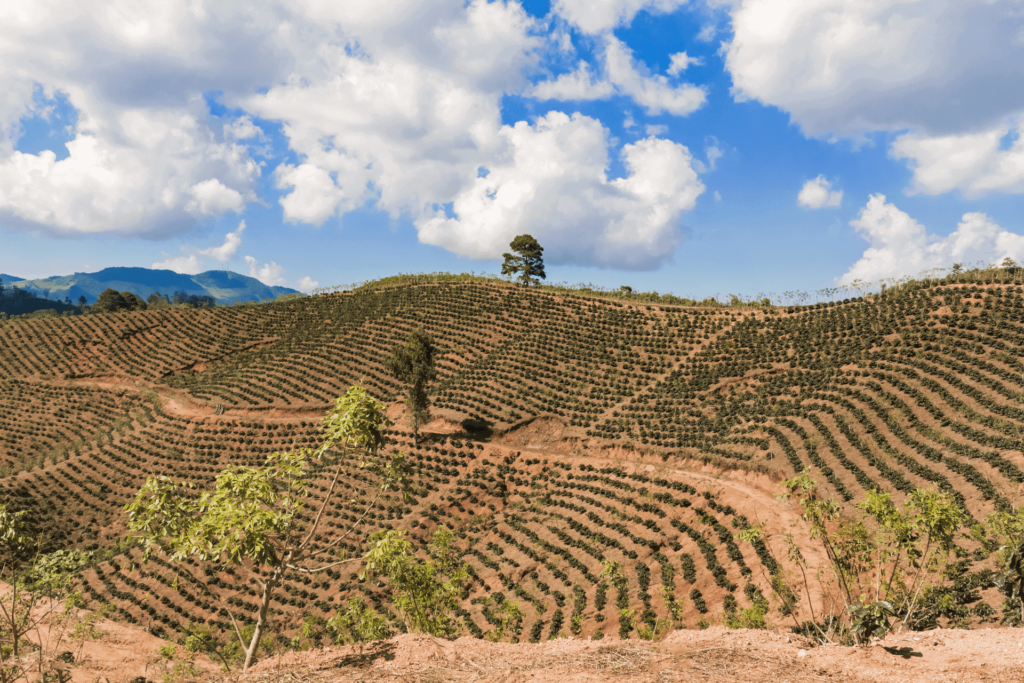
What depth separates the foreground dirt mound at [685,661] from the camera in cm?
1094

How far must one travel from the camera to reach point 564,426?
47031 millimetres

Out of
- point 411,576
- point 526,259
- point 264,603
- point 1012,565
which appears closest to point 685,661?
point 411,576

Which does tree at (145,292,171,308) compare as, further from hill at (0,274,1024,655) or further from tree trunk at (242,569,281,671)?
tree trunk at (242,569,281,671)

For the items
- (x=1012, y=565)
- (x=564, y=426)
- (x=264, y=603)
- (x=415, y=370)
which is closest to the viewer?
(x=264, y=603)

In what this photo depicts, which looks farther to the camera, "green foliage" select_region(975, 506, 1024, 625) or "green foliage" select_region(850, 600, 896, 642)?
"green foliage" select_region(975, 506, 1024, 625)

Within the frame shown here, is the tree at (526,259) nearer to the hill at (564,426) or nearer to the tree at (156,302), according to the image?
the hill at (564,426)

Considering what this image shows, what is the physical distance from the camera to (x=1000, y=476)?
963 inches

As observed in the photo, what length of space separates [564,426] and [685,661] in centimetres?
3508

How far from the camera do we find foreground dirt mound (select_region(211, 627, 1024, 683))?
1094 centimetres

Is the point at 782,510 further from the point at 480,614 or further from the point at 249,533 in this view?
the point at 249,533

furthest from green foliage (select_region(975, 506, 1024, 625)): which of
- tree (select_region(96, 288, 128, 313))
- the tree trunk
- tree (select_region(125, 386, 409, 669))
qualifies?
tree (select_region(96, 288, 128, 313))

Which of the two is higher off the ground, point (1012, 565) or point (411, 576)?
point (1012, 565)

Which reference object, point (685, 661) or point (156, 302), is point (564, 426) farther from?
point (156, 302)

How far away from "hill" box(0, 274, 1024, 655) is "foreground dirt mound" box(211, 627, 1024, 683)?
4592mm
